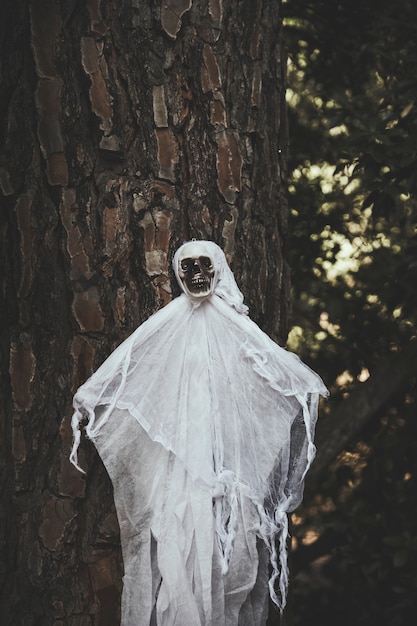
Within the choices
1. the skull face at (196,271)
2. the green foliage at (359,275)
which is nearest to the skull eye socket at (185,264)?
the skull face at (196,271)

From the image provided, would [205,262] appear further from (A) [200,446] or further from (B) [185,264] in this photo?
(A) [200,446]

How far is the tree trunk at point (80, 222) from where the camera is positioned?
1.92 meters

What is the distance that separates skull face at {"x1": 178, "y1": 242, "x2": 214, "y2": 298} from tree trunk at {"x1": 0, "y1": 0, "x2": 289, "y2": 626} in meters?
0.06

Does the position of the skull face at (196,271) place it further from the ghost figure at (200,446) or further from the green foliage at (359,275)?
the green foliage at (359,275)

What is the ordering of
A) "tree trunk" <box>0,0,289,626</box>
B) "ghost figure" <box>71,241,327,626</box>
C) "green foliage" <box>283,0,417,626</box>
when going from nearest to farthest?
1. "ghost figure" <box>71,241,327,626</box>
2. "tree trunk" <box>0,0,289,626</box>
3. "green foliage" <box>283,0,417,626</box>

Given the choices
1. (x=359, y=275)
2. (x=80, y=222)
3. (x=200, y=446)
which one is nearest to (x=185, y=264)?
(x=80, y=222)

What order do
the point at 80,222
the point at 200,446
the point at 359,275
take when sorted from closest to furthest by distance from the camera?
the point at 200,446
the point at 80,222
the point at 359,275

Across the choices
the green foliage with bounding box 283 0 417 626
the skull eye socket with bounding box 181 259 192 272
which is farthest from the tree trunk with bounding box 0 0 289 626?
the green foliage with bounding box 283 0 417 626

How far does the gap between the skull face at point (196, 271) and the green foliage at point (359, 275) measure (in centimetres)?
114

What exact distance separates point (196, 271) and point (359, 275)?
167cm

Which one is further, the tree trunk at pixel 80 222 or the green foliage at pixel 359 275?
the green foliage at pixel 359 275

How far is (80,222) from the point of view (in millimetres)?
1935

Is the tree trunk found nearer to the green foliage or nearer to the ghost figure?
the ghost figure

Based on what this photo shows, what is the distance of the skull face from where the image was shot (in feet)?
6.14
